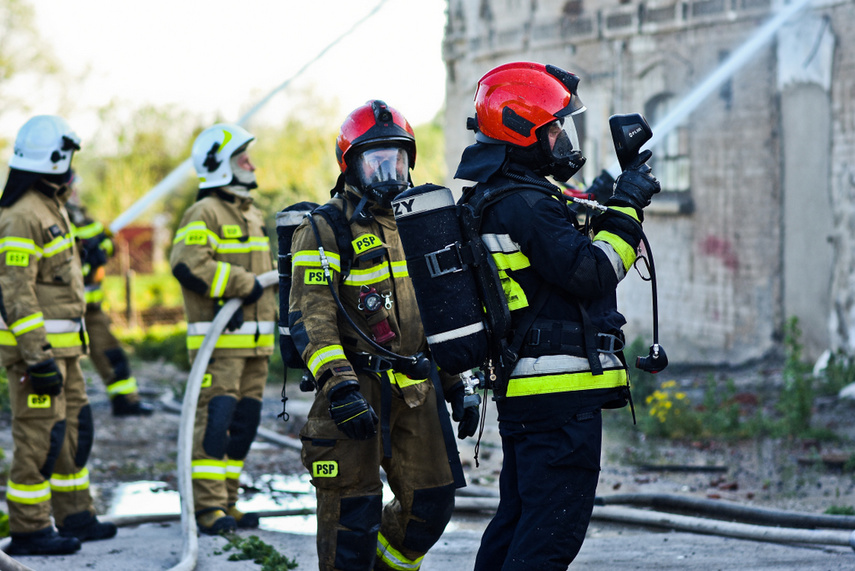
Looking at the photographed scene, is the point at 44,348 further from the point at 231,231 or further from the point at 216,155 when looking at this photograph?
the point at 216,155

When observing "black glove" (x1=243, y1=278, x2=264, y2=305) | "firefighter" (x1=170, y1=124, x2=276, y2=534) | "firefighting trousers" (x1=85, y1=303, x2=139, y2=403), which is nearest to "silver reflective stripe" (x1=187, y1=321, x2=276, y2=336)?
"firefighter" (x1=170, y1=124, x2=276, y2=534)

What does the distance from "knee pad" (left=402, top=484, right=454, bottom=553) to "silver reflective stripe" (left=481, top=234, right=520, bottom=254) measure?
1.18 m

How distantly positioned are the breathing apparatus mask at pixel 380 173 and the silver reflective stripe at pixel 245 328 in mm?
1868

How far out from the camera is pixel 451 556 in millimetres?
4605

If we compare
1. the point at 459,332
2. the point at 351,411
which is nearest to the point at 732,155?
the point at 351,411

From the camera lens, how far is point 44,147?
5.07 m

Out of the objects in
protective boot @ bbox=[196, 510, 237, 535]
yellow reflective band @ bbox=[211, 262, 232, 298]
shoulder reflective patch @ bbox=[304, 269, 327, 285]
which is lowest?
protective boot @ bbox=[196, 510, 237, 535]

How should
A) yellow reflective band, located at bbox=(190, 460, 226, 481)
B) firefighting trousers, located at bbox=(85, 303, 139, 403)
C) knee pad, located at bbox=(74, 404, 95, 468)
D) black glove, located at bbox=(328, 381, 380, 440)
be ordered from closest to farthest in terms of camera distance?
black glove, located at bbox=(328, 381, 380, 440)
knee pad, located at bbox=(74, 404, 95, 468)
yellow reflective band, located at bbox=(190, 460, 226, 481)
firefighting trousers, located at bbox=(85, 303, 139, 403)

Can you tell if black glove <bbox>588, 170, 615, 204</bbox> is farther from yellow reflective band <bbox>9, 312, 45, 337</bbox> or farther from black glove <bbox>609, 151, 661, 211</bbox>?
yellow reflective band <bbox>9, 312, 45, 337</bbox>

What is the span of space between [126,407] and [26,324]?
427 cm

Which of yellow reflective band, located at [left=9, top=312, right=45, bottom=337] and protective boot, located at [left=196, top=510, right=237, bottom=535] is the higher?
yellow reflective band, located at [left=9, top=312, right=45, bottom=337]

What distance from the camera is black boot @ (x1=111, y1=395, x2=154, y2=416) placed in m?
8.78

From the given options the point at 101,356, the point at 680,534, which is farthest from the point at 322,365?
the point at 101,356

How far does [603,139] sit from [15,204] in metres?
8.08
